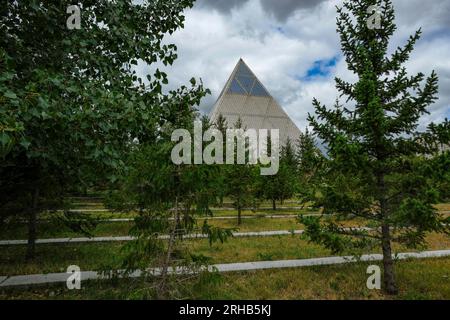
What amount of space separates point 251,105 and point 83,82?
105m

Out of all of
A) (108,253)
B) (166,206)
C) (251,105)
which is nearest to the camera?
(166,206)

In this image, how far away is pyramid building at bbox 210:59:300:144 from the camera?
103 metres

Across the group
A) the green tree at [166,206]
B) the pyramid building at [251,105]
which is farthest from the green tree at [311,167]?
the pyramid building at [251,105]

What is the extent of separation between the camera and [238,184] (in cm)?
1809

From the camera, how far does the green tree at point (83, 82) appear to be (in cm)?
393

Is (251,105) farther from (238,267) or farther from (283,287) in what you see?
(283,287)

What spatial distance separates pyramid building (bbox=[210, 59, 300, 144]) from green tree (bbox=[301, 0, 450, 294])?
304ft

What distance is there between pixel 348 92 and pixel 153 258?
5851 mm

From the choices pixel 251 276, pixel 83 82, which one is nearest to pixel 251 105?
pixel 251 276

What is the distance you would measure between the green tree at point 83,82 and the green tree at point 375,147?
342 centimetres

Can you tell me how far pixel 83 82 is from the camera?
4855mm

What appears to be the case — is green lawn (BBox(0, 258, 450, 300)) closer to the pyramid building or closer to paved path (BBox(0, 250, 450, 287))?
paved path (BBox(0, 250, 450, 287))

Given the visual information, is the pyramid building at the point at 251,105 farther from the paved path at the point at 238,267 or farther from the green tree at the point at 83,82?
the green tree at the point at 83,82

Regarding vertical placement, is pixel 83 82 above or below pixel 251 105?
below
